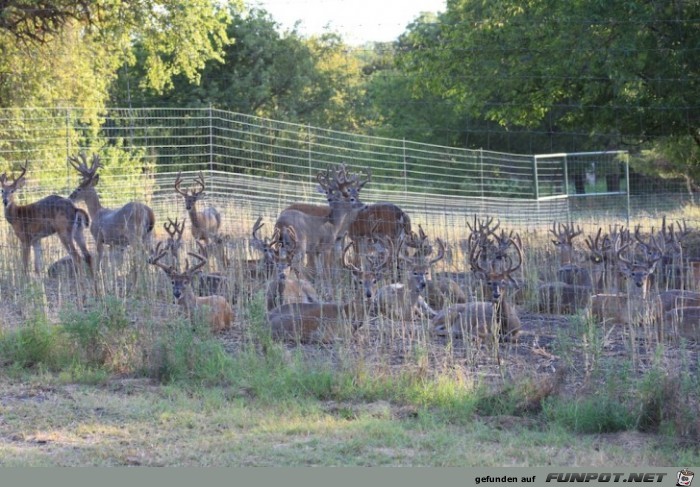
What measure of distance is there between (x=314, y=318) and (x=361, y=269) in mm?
1305

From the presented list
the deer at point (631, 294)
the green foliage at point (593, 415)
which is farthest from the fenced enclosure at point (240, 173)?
the green foliage at point (593, 415)

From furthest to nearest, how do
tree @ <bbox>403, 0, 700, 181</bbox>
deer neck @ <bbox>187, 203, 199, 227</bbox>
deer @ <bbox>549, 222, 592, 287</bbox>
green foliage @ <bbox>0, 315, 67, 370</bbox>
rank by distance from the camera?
deer neck @ <bbox>187, 203, 199, 227</bbox>, tree @ <bbox>403, 0, 700, 181</bbox>, deer @ <bbox>549, 222, 592, 287</bbox>, green foliage @ <bbox>0, 315, 67, 370</bbox>

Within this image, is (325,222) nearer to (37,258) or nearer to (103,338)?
(37,258)

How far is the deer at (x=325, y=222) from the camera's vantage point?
14242 mm

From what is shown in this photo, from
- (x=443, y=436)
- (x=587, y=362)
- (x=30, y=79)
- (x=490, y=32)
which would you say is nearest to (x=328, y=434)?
(x=443, y=436)

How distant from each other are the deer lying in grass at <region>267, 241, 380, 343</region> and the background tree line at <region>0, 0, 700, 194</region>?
634 cm

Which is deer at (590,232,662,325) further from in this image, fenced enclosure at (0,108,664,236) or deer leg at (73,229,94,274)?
deer leg at (73,229,94,274)

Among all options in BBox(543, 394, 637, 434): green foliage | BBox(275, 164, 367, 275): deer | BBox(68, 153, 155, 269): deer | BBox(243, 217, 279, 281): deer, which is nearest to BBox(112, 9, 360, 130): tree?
BBox(68, 153, 155, 269): deer

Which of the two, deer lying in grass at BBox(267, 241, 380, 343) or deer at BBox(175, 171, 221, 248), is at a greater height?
deer at BBox(175, 171, 221, 248)

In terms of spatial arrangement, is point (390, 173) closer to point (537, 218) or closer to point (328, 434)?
point (537, 218)

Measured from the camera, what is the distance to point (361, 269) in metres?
11.4

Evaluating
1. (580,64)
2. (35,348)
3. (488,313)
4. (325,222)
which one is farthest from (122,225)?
(580,64)

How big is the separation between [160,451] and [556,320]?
5.66 metres

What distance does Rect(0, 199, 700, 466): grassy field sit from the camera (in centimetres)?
684
